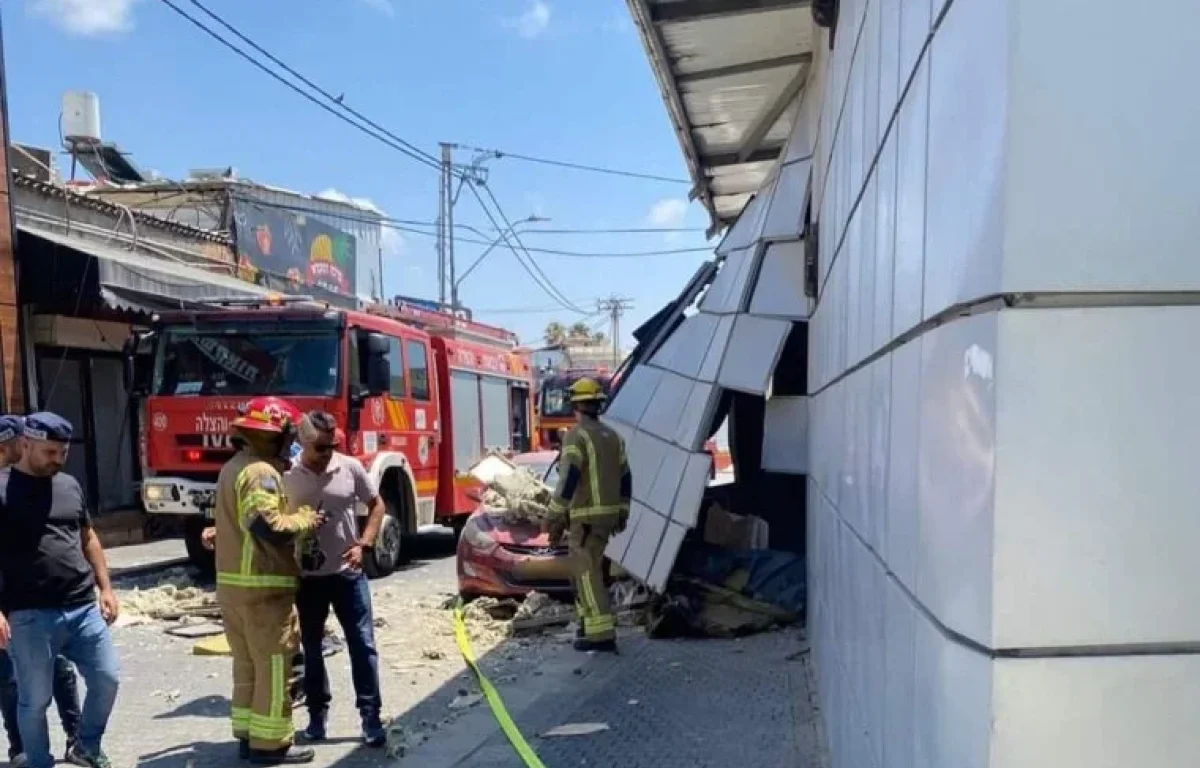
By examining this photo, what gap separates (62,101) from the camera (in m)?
20.0

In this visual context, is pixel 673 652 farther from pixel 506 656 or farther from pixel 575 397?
pixel 575 397

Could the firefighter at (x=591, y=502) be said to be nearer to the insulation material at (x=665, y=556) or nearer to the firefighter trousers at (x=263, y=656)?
the insulation material at (x=665, y=556)

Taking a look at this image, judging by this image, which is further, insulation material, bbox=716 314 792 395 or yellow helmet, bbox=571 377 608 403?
yellow helmet, bbox=571 377 608 403

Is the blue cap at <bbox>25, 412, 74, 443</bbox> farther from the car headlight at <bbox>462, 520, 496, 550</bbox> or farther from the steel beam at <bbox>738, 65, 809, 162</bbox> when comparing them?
the steel beam at <bbox>738, 65, 809, 162</bbox>

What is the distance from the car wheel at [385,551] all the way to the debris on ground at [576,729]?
528cm

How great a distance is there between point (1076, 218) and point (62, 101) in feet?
74.2

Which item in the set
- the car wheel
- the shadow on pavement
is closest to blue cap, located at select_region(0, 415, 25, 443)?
the shadow on pavement

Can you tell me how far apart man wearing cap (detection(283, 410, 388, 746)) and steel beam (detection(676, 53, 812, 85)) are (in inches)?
140

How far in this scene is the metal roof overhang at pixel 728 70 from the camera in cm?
583

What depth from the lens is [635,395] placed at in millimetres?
9797

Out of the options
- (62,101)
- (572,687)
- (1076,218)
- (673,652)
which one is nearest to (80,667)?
(572,687)

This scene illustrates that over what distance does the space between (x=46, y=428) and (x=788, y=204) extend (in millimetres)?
5156

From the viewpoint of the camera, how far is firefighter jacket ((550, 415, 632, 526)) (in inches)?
288

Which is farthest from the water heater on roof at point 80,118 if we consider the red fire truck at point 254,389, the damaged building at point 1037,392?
the damaged building at point 1037,392
